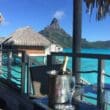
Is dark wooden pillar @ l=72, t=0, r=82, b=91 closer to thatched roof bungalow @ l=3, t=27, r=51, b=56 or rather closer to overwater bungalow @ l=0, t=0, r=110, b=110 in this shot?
overwater bungalow @ l=0, t=0, r=110, b=110

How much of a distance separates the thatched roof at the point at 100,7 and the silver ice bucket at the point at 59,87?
2146 millimetres

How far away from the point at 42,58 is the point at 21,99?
1399mm

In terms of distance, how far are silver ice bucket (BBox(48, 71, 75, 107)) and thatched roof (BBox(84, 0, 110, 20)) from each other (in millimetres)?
2146

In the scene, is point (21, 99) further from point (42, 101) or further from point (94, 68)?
point (94, 68)

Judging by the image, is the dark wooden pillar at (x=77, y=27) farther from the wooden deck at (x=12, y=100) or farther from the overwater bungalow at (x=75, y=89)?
the wooden deck at (x=12, y=100)

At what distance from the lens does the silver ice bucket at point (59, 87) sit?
6.27 m

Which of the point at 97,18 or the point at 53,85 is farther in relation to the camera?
the point at 97,18

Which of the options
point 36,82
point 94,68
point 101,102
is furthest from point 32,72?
point 101,102

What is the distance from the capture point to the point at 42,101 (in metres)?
7.21

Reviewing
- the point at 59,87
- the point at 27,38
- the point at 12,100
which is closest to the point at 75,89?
the point at 59,87

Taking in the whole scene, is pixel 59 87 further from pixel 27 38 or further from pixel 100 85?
pixel 27 38

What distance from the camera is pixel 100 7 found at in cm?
795

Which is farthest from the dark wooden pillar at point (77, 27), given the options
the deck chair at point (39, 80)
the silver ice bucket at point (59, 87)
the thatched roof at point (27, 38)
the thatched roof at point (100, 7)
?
the thatched roof at point (27, 38)

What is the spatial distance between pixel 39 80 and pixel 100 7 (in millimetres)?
1937
